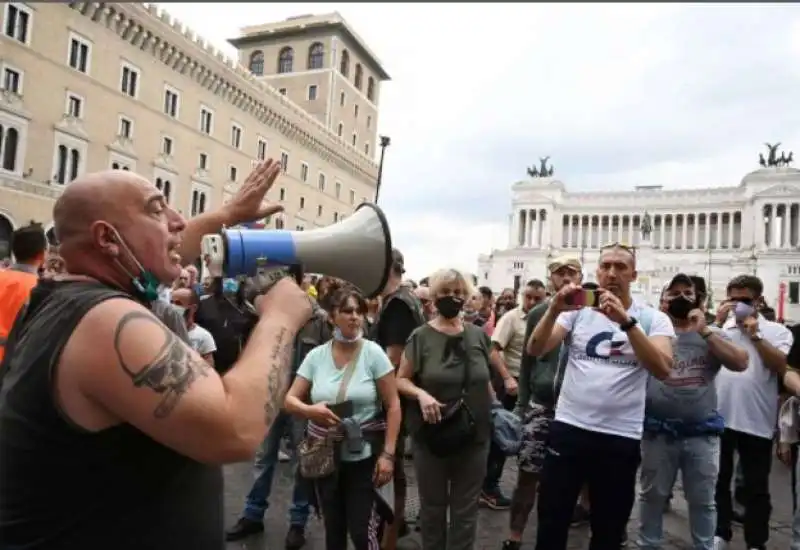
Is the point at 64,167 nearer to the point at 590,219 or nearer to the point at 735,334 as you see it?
the point at 735,334

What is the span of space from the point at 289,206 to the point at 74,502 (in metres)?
43.9

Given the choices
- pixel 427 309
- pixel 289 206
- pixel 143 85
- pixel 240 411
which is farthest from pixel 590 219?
pixel 240 411

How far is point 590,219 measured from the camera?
3447 inches

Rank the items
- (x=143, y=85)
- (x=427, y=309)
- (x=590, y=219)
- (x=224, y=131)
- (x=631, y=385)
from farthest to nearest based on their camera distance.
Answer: (x=590, y=219), (x=224, y=131), (x=143, y=85), (x=427, y=309), (x=631, y=385)

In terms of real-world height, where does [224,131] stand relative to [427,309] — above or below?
above

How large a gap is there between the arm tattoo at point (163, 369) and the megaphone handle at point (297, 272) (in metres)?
0.43

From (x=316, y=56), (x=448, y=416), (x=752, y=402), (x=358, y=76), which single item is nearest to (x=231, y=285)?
(x=448, y=416)

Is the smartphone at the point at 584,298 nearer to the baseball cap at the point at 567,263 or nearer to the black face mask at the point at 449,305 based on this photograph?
the black face mask at the point at 449,305

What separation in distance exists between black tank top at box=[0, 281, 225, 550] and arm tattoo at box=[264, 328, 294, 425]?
0.85 feet

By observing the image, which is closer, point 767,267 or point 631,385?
point 631,385

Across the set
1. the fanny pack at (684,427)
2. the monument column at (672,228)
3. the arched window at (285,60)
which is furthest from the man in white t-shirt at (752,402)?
the monument column at (672,228)

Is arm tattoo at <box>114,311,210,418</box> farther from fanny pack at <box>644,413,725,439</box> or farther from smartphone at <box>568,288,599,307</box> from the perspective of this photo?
fanny pack at <box>644,413,725,439</box>

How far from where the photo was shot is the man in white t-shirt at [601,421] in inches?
129

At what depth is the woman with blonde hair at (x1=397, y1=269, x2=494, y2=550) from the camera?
12.3ft
